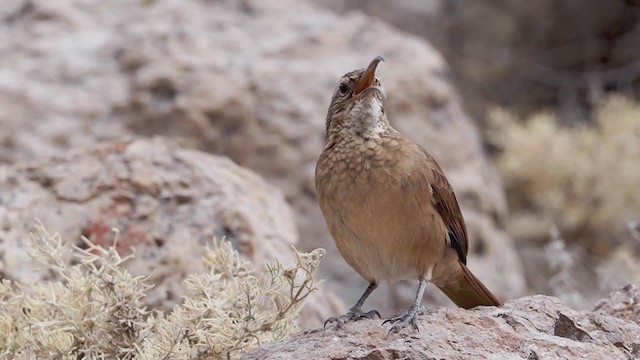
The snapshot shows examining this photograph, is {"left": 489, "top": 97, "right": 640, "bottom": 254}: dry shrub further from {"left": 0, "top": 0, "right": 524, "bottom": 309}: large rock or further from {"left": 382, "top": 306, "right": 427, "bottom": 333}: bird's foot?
{"left": 382, "top": 306, "right": 427, "bottom": 333}: bird's foot

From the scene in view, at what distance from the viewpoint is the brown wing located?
146 inches

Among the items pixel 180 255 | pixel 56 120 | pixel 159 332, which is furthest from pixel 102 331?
pixel 56 120

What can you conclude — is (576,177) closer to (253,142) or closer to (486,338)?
(253,142)

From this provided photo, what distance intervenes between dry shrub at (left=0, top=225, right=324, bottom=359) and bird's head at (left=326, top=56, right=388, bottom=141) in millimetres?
612

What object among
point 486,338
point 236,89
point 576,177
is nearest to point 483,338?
point 486,338

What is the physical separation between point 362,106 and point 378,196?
40 centimetres

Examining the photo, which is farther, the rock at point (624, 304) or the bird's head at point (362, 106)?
the bird's head at point (362, 106)

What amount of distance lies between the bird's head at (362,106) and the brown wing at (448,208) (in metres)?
0.26

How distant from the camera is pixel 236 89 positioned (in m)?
5.80

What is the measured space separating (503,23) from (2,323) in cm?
730

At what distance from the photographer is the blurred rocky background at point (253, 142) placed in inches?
165

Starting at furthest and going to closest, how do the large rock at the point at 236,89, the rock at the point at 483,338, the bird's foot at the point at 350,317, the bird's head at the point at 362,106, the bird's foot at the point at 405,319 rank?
the large rock at the point at 236,89 < the bird's head at the point at 362,106 < the bird's foot at the point at 350,317 < the bird's foot at the point at 405,319 < the rock at the point at 483,338

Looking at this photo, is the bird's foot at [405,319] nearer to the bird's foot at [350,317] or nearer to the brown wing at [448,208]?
the bird's foot at [350,317]

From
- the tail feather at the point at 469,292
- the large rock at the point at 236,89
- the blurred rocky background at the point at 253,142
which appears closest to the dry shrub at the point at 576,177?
the blurred rocky background at the point at 253,142
